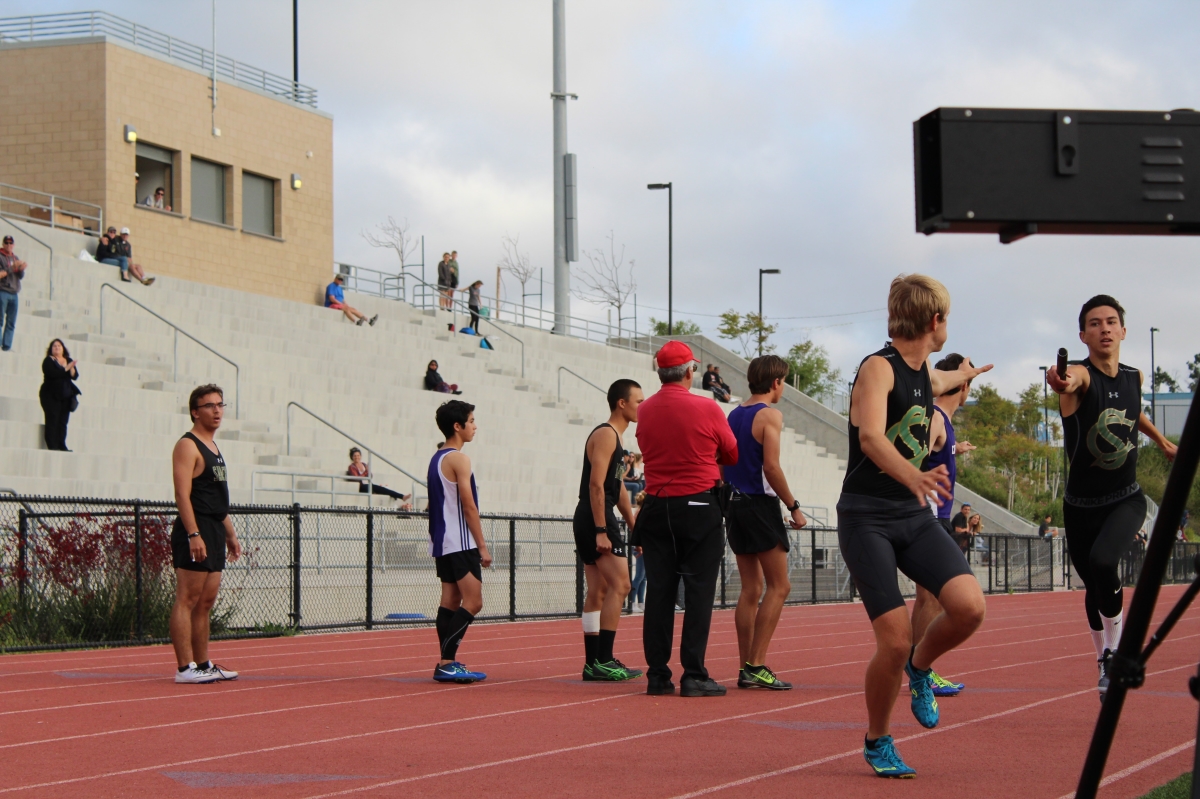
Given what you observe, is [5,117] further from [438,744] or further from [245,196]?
[438,744]

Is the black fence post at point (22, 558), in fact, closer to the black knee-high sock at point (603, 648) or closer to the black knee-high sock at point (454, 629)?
the black knee-high sock at point (454, 629)

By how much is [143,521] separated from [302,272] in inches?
935

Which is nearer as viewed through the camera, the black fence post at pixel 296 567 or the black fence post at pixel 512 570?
the black fence post at pixel 296 567

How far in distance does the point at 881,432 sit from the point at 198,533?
17.8ft

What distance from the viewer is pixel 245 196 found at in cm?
3575

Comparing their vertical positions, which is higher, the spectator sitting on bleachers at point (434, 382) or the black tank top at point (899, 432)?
the spectator sitting on bleachers at point (434, 382)

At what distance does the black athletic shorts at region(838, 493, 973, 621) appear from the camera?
5.71 m

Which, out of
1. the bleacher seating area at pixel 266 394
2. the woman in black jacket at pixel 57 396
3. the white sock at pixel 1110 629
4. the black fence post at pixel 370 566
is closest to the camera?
the white sock at pixel 1110 629

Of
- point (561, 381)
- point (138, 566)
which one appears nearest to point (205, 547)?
point (138, 566)

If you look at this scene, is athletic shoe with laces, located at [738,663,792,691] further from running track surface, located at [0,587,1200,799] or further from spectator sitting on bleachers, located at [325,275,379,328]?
spectator sitting on bleachers, located at [325,275,379,328]

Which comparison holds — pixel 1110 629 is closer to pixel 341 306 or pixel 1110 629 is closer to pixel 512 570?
pixel 512 570

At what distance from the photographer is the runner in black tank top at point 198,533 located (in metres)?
9.47

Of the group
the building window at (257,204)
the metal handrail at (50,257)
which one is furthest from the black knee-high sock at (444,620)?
the building window at (257,204)

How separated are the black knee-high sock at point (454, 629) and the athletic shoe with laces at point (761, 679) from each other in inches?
74.6
